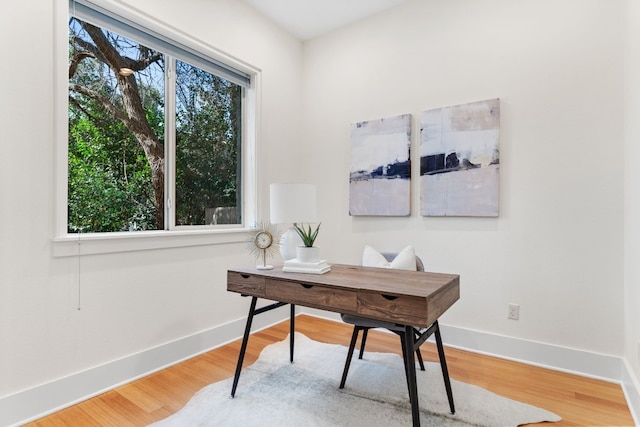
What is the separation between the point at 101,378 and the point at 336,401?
1.39 metres

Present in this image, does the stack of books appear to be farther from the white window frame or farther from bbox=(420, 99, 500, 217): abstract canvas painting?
bbox=(420, 99, 500, 217): abstract canvas painting

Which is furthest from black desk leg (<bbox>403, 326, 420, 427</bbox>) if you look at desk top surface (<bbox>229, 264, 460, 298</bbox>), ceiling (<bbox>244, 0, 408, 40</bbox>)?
ceiling (<bbox>244, 0, 408, 40</bbox>)

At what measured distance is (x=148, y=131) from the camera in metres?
2.44

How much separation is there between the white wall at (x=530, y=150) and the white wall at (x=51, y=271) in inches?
63.0

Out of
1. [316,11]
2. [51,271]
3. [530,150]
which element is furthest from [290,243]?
[316,11]

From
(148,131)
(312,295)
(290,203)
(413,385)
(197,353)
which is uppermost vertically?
(148,131)

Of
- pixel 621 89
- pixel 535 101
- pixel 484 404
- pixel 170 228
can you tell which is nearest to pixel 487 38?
pixel 535 101

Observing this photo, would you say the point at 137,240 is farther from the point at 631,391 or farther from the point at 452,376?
the point at 631,391

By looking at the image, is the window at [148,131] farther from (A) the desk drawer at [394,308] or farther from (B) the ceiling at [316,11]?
(A) the desk drawer at [394,308]

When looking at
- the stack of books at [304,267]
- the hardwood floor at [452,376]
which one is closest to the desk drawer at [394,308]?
the stack of books at [304,267]

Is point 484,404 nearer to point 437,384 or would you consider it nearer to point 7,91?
point 437,384

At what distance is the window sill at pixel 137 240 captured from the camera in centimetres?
189

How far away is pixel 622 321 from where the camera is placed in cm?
213

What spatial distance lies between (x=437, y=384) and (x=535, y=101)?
79.1 inches
